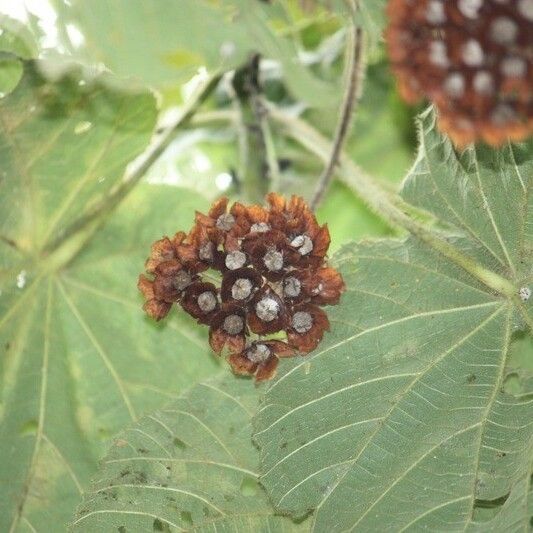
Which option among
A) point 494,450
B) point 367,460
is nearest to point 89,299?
point 367,460

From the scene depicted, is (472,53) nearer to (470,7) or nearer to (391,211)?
(470,7)

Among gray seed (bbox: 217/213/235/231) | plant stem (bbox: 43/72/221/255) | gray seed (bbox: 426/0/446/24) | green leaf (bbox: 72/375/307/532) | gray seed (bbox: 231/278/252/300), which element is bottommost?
green leaf (bbox: 72/375/307/532)

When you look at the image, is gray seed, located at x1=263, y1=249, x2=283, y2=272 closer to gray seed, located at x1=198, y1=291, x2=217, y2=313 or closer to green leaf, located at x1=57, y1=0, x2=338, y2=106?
gray seed, located at x1=198, y1=291, x2=217, y2=313

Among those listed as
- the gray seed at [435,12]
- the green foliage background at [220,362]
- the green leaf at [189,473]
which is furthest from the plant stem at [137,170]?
the gray seed at [435,12]

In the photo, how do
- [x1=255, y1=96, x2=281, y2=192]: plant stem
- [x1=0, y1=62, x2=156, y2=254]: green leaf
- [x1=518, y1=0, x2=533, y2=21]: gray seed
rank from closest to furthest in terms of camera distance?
1. [x1=518, y1=0, x2=533, y2=21]: gray seed
2. [x1=0, y1=62, x2=156, y2=254]: green leaf
3. [x1=255, y1=96, x2=281, y2=192]: plant stem

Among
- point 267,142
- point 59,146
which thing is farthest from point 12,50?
point 267,142

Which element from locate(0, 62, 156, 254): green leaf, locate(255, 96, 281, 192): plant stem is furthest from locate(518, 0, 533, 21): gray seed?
locate(255, 96, 281, 192): plant stem
